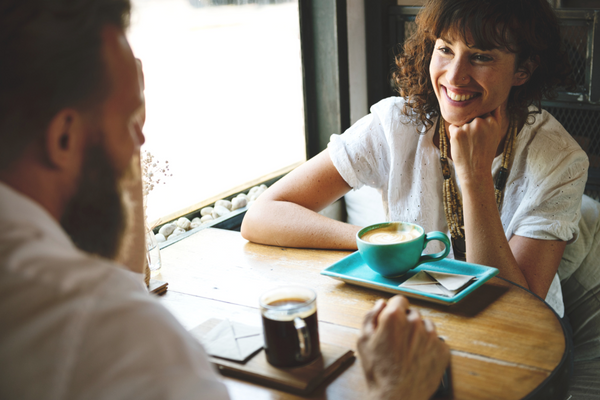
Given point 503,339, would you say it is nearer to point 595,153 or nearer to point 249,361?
point 249,361

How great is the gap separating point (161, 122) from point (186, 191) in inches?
12.1

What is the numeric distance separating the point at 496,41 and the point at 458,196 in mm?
456

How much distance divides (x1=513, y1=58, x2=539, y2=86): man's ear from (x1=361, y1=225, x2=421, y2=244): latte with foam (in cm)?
71

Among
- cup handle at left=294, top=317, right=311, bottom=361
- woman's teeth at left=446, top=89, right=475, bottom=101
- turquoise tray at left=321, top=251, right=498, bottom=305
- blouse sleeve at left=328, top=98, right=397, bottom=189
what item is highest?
woman's teeth at left=446, top=89, right=475, bottom=101

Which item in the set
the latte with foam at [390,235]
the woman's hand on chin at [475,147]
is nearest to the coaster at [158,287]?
the latte with foam at [390,235]

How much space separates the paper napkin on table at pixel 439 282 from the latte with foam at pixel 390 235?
0.08 m

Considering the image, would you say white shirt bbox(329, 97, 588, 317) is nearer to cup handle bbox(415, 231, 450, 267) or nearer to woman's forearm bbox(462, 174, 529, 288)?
woman's forearm bbox(462, 174, 529, 288)

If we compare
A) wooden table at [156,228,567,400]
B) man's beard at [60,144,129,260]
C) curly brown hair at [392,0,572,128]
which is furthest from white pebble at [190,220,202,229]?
man's beard at [60,144,129,260]

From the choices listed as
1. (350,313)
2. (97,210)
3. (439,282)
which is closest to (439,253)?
(439,282)

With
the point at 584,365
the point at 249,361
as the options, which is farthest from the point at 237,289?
the point at 584,365

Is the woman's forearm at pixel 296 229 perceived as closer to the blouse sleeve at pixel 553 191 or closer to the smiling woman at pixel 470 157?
the smiling woman at pixel 470 157

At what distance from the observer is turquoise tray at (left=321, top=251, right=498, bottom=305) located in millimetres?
1082

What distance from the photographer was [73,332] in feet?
1.60

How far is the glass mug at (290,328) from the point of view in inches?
33.3
